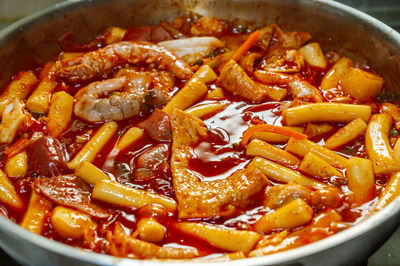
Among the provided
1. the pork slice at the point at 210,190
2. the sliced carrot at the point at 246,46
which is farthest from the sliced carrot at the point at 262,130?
the sliced carrot at the point at 246,46

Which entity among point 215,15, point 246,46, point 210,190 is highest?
point 215,15

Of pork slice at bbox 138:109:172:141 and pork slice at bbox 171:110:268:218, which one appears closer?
pork slice at bbox 171:110:268:218

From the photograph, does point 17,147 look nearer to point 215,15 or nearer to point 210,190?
point 210,190

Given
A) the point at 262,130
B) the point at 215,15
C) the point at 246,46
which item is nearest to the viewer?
the point at 262,130

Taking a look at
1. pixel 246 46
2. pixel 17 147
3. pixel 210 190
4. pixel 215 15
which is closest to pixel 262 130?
pixel 210 190

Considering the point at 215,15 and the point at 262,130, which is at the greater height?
the point at 215,15

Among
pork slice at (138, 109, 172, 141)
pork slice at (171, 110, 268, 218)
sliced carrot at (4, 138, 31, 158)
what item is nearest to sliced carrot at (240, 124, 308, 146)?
pork slice at (171, 110, 268, 218)

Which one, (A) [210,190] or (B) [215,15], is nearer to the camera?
(A) [210,190]

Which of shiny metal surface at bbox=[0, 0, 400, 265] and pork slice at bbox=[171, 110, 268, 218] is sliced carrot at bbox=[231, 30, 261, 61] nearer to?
shiny metal surface at bbox=[0, 0, 400, 265]
